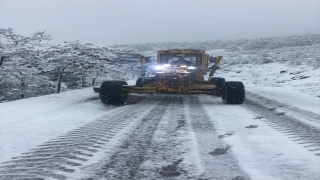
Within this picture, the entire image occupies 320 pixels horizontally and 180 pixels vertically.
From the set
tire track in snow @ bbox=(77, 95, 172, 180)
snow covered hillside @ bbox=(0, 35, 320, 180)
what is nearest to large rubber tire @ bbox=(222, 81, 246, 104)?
snow covered hillside @ bbox=(0, 35, 320, 180)

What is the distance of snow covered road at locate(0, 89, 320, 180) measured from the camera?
319 cm

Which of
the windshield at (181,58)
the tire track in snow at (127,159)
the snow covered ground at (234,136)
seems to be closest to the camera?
the tire track in snow at (127,159)

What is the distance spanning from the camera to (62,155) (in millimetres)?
3764

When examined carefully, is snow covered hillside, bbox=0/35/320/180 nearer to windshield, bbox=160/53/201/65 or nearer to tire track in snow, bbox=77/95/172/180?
tire track in snow, bbox=77/95/172/180

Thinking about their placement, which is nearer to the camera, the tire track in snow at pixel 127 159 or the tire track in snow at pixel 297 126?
the tire track in snow at pixel 127 159

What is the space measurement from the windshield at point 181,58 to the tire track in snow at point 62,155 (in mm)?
6362

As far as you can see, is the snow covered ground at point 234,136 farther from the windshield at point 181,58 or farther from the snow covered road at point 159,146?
the windshield at point 181,58

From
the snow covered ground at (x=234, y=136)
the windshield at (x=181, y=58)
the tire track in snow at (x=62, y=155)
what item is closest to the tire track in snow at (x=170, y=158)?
the snow covered ground at (x=234, y=136)

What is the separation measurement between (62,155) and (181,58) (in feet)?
27.4

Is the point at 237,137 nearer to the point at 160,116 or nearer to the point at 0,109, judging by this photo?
the point at 160,116

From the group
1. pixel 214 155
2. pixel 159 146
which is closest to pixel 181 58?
pixel 159 146

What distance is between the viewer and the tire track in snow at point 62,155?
3.15 metres

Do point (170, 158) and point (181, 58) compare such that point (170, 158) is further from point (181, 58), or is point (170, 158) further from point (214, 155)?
point (181, 58)

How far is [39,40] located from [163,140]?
17117 millimetres
